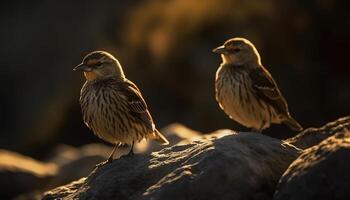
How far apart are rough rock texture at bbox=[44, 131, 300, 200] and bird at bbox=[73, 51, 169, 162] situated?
101 centimetres

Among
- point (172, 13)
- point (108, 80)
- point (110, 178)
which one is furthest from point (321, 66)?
point (110, 178)

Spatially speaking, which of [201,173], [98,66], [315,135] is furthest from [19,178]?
[201,173]

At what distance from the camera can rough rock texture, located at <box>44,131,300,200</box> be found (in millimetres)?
9586

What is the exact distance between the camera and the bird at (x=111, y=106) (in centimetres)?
1221

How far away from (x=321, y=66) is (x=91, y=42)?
7.65 metres

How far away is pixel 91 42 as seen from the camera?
96.4ft

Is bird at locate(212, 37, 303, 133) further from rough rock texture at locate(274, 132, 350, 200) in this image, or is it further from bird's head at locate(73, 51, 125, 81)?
rough rock texture at locate(274, 132, 350, 200)

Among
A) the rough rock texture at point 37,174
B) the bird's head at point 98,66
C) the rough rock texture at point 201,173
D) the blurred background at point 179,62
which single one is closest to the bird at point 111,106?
the bird's head at point 98,66

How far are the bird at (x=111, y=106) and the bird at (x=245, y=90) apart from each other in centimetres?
172

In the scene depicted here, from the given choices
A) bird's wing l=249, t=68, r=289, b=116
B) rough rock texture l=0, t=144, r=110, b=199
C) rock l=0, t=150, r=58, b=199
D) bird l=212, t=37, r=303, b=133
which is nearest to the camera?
bird l=212, t=37, r=303, b=133

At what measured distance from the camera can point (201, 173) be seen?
973cm

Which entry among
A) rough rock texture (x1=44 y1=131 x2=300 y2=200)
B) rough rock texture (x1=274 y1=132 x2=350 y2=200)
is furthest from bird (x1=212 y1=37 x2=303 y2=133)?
rough rock texture (x1=274 y1=132 x2=350 y2=200)

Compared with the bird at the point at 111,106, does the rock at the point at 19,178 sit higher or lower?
lower

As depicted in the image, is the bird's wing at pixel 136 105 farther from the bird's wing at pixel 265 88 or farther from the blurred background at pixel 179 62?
the blurred background at pixel 179 62
